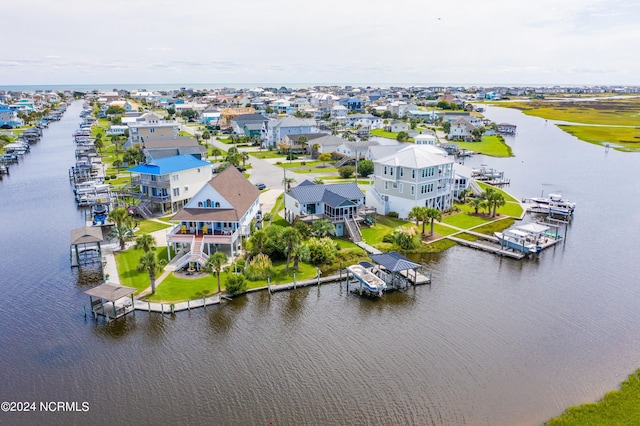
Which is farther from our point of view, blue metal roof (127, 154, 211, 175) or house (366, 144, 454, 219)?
blue metal roof (127, 154, 211, 175)

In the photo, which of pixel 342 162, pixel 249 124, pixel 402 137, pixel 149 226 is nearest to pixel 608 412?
pixel 149 226

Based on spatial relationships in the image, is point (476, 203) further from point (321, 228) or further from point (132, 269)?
point (132, 269)

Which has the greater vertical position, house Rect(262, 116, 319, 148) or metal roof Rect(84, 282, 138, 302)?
house Rect(262, 116, 319, 148)

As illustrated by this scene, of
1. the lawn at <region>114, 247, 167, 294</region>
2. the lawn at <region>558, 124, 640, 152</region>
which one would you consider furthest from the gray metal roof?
the lawn at <region>558, 124, 640, 152</region>

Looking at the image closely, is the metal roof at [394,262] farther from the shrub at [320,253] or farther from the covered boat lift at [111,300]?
the covered boat lift at [111,300]

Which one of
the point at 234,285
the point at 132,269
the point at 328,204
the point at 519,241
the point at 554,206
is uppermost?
the point at 328,204

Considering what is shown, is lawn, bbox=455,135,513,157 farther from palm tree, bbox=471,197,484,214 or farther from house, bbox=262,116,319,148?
palm tree, bbox=471,197,484,214
